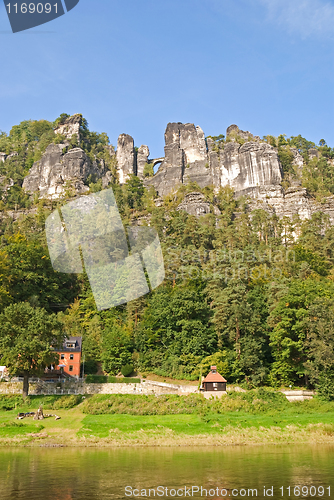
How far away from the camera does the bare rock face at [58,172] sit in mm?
106062

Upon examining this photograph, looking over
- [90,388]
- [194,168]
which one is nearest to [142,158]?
[194,168]

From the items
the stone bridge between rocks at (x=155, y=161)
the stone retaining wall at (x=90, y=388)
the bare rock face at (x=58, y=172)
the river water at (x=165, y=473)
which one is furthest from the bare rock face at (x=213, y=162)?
the river water at (x=165, y=473)

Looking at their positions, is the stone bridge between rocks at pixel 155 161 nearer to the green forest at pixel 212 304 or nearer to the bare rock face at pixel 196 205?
the bare rock face at pixel 196 205

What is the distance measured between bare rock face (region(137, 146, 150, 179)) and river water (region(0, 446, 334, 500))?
10073 cm

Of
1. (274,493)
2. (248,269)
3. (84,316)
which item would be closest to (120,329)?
(84,316)

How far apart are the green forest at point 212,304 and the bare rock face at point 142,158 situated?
39.0 metres

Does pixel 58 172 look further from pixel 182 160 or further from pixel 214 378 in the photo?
pixel 214 378

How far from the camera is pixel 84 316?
61219 mm

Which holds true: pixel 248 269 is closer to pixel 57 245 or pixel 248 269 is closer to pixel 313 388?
pixel 313 388

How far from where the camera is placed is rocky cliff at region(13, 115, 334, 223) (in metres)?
96.1

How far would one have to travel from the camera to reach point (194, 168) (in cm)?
11350

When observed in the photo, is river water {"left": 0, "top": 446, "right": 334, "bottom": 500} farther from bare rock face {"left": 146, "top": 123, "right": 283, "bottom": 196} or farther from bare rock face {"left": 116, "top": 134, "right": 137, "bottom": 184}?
bare rock face {"left": 116, "top": 134, "right": 137, "bottom": 184}

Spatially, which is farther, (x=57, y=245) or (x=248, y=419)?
(x=57, y=245)

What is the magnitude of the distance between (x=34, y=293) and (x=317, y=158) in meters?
91.6
